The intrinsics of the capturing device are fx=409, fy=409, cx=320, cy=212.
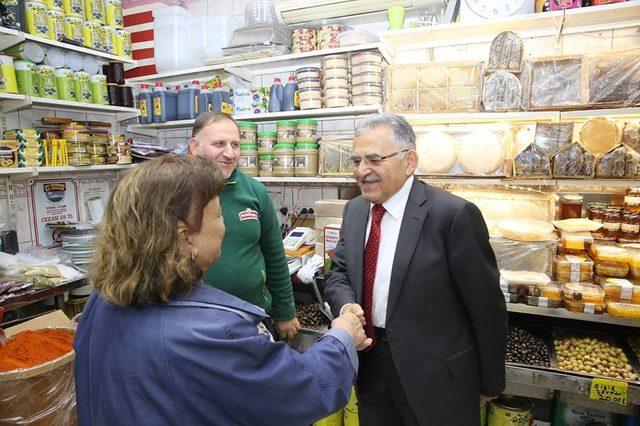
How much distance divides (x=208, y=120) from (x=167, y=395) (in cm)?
152

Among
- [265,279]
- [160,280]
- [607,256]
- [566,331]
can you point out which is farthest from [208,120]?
[566,331]

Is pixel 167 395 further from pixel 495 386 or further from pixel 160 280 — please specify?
pixel 495 386

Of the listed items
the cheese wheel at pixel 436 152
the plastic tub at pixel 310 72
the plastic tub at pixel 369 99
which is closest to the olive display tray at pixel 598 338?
the cheese wheel at pixel 436 152

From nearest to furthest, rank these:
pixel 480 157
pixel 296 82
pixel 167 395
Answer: pixel 167 395, pixel 480 157, pixel 296 82

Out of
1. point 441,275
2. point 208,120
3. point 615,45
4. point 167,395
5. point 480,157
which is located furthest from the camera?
point 615,45

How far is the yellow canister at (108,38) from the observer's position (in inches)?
137

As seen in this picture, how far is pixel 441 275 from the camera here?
1587 mm

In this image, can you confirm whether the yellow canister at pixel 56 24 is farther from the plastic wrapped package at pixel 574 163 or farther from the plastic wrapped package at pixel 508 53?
the plastic wrapped package at pixel 574 163

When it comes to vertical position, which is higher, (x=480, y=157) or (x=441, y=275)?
(x=480, y=157)

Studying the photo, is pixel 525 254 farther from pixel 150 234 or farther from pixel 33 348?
pixel 33 348

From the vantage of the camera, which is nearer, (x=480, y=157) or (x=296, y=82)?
(x=480, y=157)

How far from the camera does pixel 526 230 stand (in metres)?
2.29

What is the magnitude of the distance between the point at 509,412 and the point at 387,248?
1.48 metres

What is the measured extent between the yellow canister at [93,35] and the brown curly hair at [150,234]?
119 inches
